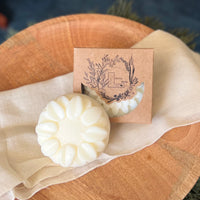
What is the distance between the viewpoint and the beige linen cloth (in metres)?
0.47

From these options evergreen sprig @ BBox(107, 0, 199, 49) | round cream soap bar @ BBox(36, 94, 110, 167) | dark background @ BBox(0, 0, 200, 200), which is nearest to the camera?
round cream soap bar @ BBox(36, 94, 110, 167)

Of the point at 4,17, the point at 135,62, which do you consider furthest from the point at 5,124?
the point at 4,17

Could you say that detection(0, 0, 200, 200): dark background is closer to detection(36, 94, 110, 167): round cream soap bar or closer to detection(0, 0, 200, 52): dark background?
detection(0, 0, 200, 52): dark background

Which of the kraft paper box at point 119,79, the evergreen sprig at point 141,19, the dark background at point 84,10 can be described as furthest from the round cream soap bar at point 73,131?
the dark background at point 84,10

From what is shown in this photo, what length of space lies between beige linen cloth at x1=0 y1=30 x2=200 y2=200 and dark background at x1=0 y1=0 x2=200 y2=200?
0.50 meters

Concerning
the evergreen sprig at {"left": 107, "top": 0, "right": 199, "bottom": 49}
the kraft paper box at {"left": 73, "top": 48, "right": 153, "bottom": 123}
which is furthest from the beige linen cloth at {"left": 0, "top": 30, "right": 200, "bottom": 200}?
the evergreen sprig at {"left": 107, "top": 0, "right": 199, "bottom": 49}

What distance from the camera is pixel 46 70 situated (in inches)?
22.3

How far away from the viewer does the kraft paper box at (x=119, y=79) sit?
1.52 ft

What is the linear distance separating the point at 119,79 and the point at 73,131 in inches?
5.5

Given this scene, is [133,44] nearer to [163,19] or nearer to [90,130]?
[90,130]

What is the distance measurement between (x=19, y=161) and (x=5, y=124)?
0.08m

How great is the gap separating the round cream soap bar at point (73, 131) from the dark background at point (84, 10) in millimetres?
673

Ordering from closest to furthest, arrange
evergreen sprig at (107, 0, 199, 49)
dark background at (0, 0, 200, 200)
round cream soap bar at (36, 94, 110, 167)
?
round cream soap bar at (36, 94, 110, 167) < evergreen sprig at (107, 0, 199, 49) < dark background at (0, 0, 200, 200)

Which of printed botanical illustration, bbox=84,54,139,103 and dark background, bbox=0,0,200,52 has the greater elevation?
dark background, bbox=0,0,200,52
